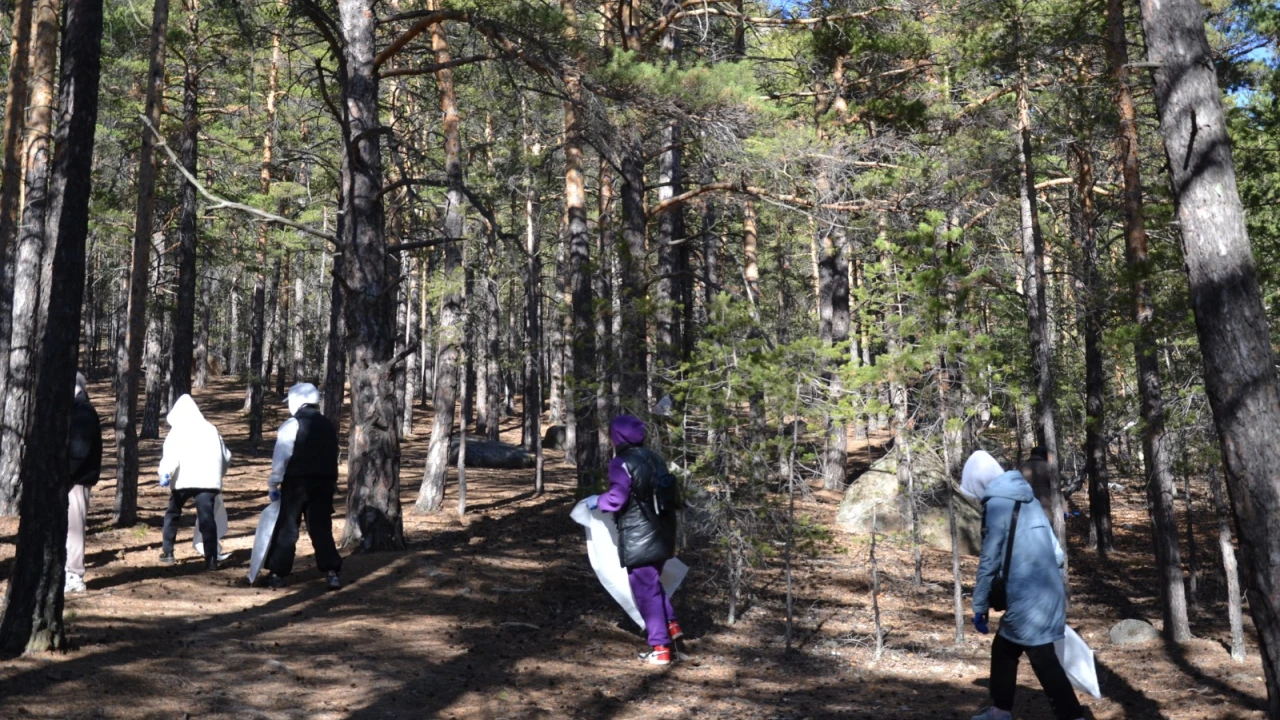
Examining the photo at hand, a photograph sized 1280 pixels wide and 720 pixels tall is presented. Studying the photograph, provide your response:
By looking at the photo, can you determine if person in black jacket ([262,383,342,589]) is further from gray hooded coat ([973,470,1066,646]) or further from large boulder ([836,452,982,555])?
large boulder ([836,452,982,555])

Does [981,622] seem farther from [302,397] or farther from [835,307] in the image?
[835,307]

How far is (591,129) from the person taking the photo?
10.8 meters

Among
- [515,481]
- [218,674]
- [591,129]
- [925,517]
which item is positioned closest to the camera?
[218,674]

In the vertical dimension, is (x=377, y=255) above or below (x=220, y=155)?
below

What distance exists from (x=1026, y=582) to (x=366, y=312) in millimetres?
6940

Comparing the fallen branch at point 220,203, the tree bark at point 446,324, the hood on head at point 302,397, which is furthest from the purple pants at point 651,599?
the tree bark at point 446,324

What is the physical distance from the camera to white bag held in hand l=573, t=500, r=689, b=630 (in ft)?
25.8

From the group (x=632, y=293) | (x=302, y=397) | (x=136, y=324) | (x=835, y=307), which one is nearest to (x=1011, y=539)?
(x=302, y=397)

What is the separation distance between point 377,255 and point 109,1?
40.4 feet

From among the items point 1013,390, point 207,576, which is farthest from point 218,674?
point 1013,390

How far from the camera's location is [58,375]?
6270 millimetres

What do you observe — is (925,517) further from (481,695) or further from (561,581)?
(481,695)

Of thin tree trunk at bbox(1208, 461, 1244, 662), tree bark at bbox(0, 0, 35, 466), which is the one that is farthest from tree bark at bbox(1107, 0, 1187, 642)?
tree bark at bbox(0, 0, 35, 466)

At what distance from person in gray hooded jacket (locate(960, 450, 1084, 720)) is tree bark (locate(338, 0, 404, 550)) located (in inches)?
250
